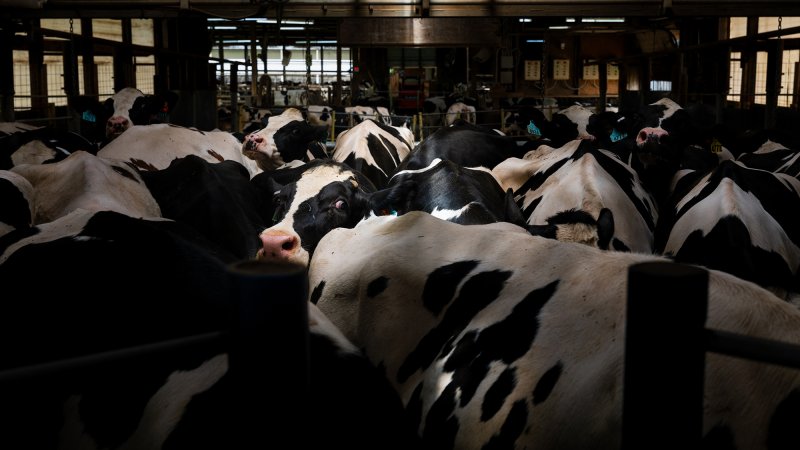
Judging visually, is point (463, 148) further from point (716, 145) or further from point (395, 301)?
point (395, 301)

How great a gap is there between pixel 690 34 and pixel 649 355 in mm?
18273

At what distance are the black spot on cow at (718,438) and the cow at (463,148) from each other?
19.8 ft

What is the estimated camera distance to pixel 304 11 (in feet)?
28.9

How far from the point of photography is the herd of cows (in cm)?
196

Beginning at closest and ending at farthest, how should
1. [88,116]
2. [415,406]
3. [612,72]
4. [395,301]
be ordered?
[415,406], [395,301], [88,116], [612,72]

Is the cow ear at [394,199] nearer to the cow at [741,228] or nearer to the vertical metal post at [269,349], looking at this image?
the cow at [741,228]

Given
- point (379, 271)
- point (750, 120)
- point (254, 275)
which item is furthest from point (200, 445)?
point (750, 120)

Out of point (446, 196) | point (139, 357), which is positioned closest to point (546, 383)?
point (139, 357)

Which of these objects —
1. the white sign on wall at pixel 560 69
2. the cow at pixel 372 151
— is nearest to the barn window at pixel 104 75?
the white sign on wall at pixel 560 69

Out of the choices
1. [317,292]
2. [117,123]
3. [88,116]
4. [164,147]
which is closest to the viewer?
[317,292]

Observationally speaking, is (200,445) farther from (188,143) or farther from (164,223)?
(188,143)

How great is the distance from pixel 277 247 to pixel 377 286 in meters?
1.32

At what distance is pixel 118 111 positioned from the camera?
9.77 m

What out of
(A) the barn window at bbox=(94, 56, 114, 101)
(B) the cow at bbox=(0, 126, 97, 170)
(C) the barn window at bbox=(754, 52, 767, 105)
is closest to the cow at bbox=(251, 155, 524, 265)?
(B) the cow at bbox=(0, 126, 97, 170)
